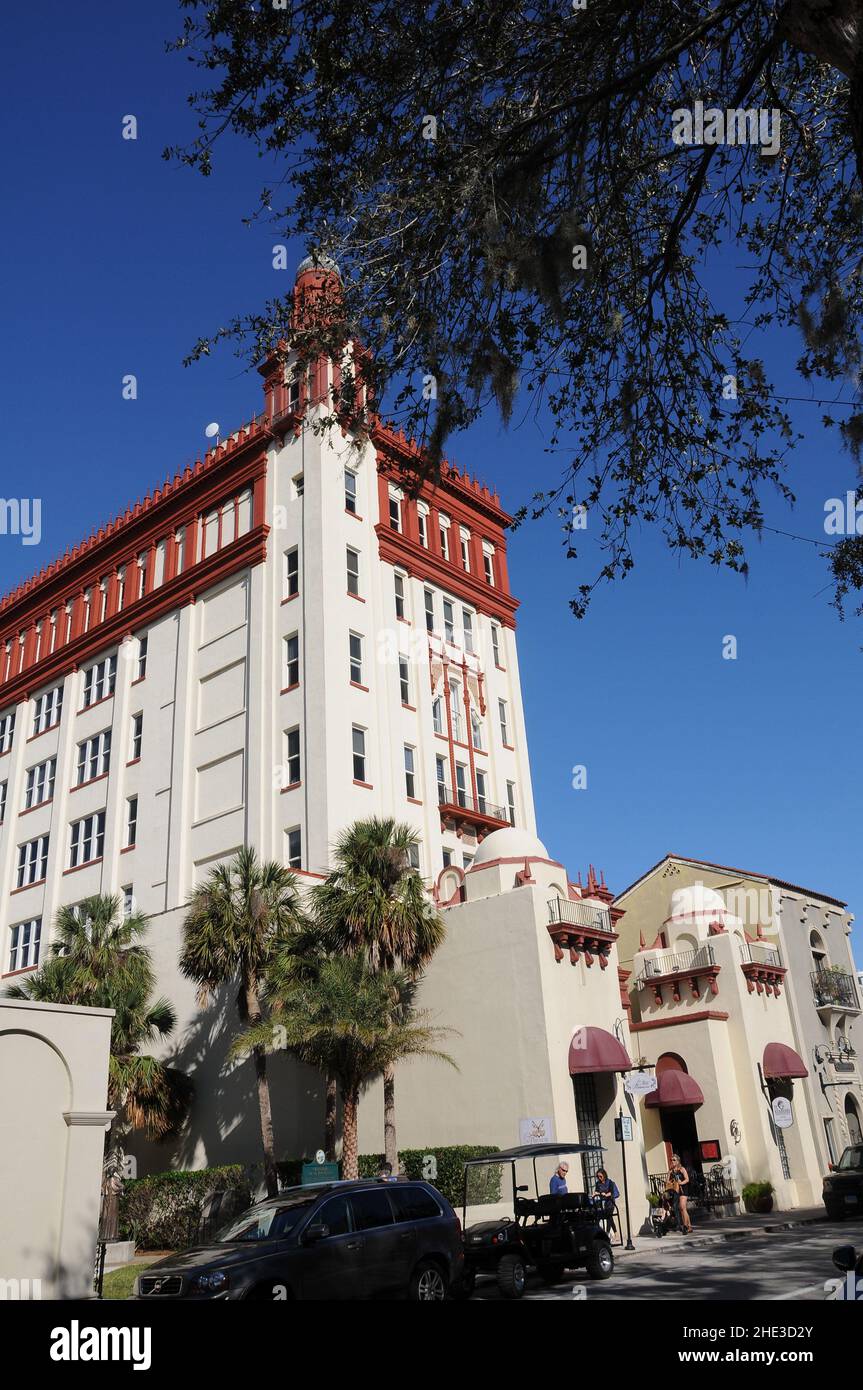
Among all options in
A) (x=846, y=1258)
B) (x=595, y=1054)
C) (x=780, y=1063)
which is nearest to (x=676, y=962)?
(x=780, y=1063)

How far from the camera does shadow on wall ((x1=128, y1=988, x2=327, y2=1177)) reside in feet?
99.2

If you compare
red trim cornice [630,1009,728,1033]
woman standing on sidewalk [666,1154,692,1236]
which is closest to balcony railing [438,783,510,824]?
red trim cornice [630,1009,728,1033]

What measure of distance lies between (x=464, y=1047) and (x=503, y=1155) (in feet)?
30.5

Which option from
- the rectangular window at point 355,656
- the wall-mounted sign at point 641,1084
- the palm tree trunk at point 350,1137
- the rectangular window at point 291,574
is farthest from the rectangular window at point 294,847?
the wall-mounted sign at point 641,1084

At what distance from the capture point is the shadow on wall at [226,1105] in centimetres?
3023

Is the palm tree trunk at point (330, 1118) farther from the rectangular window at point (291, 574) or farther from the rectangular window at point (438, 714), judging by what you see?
the rectangular window at point (291, 574)

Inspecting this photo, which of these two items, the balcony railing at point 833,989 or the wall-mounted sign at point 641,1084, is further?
the balcony railing at point 833,989

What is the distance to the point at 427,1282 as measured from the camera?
42.6 ft

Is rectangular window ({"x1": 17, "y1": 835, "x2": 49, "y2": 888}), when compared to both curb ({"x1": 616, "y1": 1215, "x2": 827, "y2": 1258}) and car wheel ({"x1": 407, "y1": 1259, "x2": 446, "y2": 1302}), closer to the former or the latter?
curb ({"x1": 616, "y1": 1215, "x2": 827, "y2": 1258})

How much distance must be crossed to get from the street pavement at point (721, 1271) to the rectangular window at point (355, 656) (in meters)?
21.4

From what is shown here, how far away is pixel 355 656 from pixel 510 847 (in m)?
11.0

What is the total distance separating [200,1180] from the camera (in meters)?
28.9
